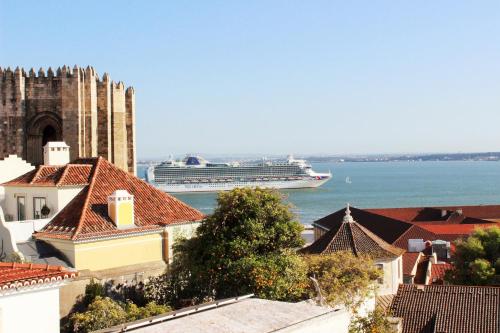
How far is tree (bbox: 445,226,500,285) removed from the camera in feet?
105

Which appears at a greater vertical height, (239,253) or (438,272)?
(239,253)

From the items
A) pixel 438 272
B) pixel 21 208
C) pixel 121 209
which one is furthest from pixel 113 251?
pixel 438 272

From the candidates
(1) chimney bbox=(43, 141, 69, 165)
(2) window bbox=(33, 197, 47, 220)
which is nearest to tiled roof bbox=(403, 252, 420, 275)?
(1) chimney bbox=(43, 141, 69, 165)

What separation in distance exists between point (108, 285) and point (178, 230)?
3542mm

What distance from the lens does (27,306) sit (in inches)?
444

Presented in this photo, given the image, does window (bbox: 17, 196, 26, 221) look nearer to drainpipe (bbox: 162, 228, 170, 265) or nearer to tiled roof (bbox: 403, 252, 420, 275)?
drainpipe (bbox: 162, 228, 170, 265)

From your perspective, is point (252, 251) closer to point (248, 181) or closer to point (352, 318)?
point (352, 318)

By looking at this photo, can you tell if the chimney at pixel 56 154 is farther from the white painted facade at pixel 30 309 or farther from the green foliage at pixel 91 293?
the white painted facade at pixel 30 309

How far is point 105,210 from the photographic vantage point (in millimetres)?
21984

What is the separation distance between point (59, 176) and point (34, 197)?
3.51ft

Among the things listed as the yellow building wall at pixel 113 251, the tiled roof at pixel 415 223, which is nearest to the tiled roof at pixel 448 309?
the yellow building wall at pixel 113 251

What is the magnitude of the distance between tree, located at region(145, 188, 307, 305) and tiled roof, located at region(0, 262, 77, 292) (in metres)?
7.29

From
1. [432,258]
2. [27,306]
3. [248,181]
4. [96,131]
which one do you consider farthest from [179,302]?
[248,181]

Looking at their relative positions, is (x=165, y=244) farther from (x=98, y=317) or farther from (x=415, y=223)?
(x=415, y=223)
